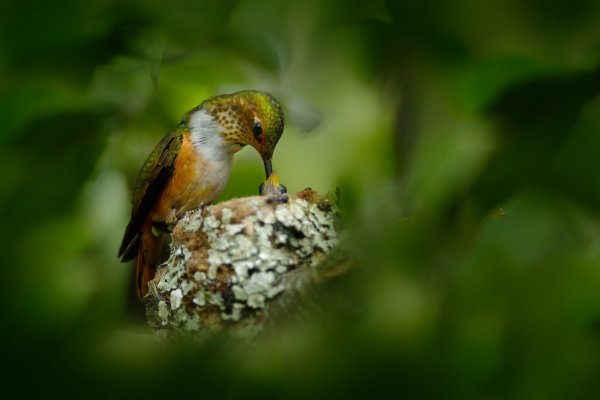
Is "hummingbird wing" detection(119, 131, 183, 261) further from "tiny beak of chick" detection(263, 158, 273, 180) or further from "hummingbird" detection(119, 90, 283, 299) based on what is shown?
"tiny beak of chick" detection(263, 158, 273, 180)

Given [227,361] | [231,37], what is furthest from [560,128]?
[231,37]

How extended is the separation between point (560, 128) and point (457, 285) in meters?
0.31

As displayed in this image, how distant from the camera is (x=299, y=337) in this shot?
36.9 inches

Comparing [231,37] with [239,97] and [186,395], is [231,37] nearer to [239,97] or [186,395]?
[239,97]

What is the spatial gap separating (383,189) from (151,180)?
0.87 metres

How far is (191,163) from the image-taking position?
191 centimetres

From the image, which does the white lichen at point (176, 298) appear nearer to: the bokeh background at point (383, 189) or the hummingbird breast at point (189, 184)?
the bokeh background at point (383, 189)

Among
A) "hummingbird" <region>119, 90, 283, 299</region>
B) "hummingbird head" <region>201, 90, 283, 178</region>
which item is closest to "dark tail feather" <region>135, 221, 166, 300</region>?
"hummingbird" <region>119, 90, 283, 299</region>

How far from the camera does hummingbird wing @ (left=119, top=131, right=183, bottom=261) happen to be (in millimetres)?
1813

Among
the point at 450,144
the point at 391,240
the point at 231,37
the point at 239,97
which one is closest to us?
the point at 391,240

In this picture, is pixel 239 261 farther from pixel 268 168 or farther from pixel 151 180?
pixel 151 180

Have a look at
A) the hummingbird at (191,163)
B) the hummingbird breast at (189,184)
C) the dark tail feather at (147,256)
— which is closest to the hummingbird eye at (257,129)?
the hummingbird at (191,163)

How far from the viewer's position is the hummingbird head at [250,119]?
175 centimetres

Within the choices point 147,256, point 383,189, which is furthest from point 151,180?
point 383,189
